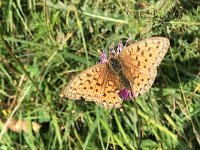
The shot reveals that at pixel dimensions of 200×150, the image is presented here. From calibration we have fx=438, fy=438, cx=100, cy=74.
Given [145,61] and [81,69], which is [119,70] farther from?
[81,69]

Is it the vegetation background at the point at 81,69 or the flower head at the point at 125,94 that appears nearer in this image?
the flower head at the point at 125,94

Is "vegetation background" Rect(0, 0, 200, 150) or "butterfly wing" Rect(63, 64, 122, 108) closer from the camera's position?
"butterfly wing" Rect(63, 64, 122, 108)

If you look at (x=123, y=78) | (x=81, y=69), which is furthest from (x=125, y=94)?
(x=81, y=69)

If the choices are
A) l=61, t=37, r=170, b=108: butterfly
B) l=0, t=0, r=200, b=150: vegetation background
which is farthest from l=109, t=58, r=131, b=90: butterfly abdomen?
l=0, t=0, r=200, b=150: vegetation background

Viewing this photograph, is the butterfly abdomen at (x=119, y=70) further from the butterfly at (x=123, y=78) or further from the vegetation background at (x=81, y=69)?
the vegetation background at (x=81, y=69)

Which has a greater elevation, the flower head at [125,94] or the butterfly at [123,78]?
the butterfly at [123,78]

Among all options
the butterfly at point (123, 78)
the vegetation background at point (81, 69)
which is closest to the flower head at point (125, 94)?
the butterfly at point (123, 78)

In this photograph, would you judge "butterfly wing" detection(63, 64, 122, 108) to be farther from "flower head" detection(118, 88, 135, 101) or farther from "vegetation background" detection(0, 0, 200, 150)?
"vegetation background" detection(0, 0, 200, 150)
